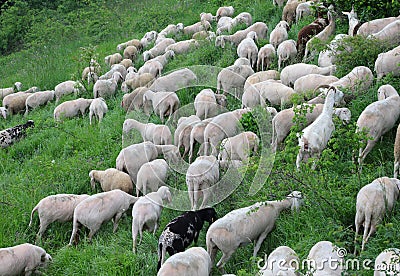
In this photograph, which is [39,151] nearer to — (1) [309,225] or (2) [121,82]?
(2) [121,82]

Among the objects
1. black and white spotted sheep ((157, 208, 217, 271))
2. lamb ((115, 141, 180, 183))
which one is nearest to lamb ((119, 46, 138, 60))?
lamb ((115, 141, 180, 183))

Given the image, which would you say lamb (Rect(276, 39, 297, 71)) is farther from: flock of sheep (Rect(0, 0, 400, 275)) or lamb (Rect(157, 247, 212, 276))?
lamb (Rect(157, 247, 212, 276))

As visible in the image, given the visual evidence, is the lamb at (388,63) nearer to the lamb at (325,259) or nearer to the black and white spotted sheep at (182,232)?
the black and white spotted sheep at (182,232)

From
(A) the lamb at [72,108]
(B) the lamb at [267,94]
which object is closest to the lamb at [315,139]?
(B) the lamb at [267,94]

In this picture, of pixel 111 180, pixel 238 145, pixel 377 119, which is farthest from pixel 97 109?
pixel 377 119

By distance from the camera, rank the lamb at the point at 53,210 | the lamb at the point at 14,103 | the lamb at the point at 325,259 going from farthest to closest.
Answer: the lamb at the point at 14,103 < the lamb at the point at 53,210 < the lamb at the point at 325,259

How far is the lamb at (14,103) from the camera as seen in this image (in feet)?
44.3

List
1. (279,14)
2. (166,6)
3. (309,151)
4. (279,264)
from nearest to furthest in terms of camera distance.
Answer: (279,264) → (309,151) → (279,14) → (166,6)

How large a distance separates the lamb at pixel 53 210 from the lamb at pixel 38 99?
585cm

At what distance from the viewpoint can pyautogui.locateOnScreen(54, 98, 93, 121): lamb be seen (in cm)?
1177

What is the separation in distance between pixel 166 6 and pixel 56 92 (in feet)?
24.4

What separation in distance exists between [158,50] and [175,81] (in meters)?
3.87

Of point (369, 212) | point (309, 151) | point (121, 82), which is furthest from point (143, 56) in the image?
point (369, 212)

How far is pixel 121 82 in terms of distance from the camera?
13164 mm
